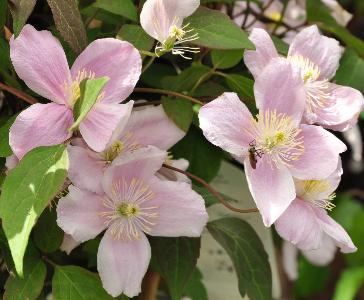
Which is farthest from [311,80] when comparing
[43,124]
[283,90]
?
[43,124]

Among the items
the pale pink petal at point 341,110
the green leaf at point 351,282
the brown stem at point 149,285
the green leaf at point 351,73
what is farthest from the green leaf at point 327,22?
the green leaf at point 351,282

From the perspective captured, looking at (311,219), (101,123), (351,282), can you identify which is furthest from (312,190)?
(351,282)

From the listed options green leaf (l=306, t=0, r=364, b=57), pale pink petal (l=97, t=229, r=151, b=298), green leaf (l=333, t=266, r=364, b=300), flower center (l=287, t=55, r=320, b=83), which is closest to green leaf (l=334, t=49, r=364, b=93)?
green leaf (l=306, t=0, r=364, b=57)

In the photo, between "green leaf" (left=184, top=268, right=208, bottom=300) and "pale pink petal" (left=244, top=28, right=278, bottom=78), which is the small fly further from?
"green leaf" (left=184, top=268, right=208, bottom=300)

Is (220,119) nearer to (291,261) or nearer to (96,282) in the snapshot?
(96,282)

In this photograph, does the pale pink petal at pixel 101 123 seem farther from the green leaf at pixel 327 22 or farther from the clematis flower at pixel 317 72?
the green leaf at pixel 327 22

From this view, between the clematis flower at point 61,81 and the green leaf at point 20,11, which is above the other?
the green leaf at point 20,11
